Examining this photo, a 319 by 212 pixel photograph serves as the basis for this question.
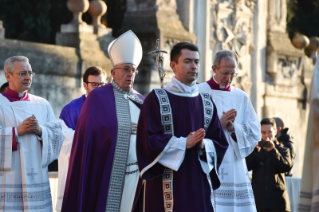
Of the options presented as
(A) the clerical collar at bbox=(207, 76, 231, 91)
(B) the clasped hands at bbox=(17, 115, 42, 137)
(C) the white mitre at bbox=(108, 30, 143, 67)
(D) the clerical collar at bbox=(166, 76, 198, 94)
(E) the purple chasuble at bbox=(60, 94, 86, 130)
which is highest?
(C) the white mitre at bbox=(108, 30, 143, 67)

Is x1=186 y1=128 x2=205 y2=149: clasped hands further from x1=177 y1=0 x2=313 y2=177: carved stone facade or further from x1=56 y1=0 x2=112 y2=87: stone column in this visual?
x1=177 y1=0 x2=313 y2=177: carved stone facade

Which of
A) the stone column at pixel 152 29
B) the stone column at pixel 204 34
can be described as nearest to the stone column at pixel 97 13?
the stone column at pixel 152 29

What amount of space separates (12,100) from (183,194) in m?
2.64

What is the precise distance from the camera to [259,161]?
30.5 ft

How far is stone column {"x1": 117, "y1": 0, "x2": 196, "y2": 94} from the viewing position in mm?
13141

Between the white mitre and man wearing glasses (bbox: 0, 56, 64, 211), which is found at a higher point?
the white mitre

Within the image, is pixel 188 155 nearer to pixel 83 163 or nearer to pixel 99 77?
pixel 83 163

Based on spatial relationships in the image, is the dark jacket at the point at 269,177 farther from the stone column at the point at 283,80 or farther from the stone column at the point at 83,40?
the stone column at the point at 283,80

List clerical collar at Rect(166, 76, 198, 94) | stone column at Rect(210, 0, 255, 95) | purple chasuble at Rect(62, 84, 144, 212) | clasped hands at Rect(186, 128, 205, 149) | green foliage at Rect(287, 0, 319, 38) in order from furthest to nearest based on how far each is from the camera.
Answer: green foliage at Rect(287, 0, 319, 38) < stone column at Rect(210, 0, 255, 95) < purple chasuble at Rect(62, 84, 144, 212) < clerical collar at Rect(166, 76, 198, 94) < clasped hands at Rect(186, 128, 205, 149)

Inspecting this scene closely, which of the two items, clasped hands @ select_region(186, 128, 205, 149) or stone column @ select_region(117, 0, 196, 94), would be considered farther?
stone column @ select_region(117, 0, 196, 94)

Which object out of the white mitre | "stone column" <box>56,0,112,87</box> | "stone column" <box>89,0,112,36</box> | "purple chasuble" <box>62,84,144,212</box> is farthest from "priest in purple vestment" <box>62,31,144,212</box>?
"stone column" <box>89,0,112,36</box>

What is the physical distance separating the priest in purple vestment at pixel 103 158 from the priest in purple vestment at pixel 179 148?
889 mm

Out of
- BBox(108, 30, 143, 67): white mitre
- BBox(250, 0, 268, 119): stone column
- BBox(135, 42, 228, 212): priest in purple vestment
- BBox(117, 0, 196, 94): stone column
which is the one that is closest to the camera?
BBox(135, 42, 228, 212): priest in purple vestment

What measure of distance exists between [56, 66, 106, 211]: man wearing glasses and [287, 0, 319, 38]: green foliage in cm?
1104
